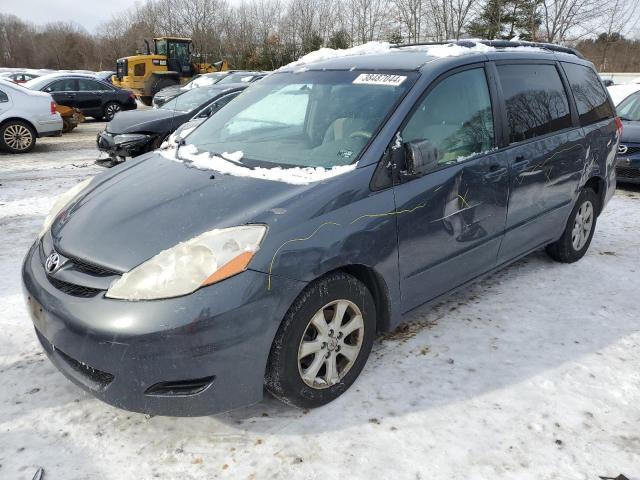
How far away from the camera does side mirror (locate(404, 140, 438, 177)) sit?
272cm

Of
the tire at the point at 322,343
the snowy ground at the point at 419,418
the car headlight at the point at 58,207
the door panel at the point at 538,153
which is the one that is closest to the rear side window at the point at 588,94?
the door panel at the point at 538,153

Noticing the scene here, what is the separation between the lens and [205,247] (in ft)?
7.33

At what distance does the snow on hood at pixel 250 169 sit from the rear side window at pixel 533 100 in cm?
155

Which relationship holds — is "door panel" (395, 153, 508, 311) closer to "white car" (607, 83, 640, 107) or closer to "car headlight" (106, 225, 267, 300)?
"car headlight" (106, 225, 267, 300)

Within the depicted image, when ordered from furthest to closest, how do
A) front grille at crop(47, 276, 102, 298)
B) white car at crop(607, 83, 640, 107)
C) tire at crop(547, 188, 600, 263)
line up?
1. white car at crop(607, 83, 640, 107)
2. tire at crop(547, 188, 600, 263)
3. front grille at crop(47, 276, 102, 298)

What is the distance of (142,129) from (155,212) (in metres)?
6.60

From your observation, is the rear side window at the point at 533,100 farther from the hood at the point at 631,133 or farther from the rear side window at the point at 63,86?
the rear side window at the point at 63,86

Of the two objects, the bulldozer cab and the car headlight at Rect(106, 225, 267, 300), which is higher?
the bulldozer cab

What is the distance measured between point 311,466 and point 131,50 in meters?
70.7

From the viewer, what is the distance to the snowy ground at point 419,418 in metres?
2.27

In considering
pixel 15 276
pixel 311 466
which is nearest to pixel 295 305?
pixel 311 466

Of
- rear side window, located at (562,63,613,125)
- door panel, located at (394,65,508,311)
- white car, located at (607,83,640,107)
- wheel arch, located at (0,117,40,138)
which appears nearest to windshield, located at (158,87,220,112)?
wheel arch, located at (0,117,40,138)

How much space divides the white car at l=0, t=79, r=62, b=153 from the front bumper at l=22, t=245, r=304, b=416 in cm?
1018

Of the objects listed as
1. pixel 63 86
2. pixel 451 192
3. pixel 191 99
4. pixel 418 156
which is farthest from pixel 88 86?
pixel 418 156
